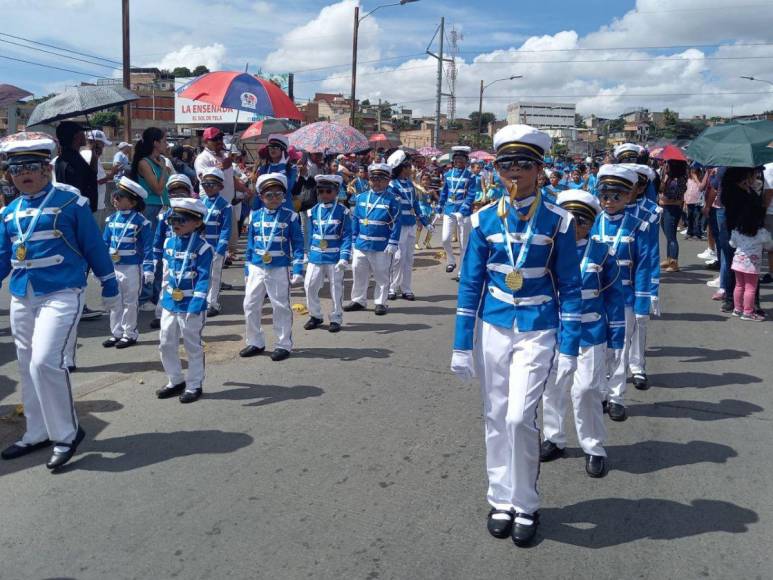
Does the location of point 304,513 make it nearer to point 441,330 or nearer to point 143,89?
point 441,330

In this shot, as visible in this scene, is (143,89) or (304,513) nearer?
(304,513)

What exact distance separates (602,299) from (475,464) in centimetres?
151

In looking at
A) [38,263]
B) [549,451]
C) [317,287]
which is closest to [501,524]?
[549,451]

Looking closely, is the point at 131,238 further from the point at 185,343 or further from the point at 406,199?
the point at 406,199

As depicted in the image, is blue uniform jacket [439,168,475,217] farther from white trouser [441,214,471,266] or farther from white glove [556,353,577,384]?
white glove [556,353,577,384]

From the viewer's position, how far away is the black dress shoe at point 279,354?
7.31 m

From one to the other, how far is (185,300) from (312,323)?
2847 mm

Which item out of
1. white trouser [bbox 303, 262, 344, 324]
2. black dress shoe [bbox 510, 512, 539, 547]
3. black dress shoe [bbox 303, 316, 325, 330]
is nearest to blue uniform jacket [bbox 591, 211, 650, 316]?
black dress shoe [bbox 510, 512, 539, 547]

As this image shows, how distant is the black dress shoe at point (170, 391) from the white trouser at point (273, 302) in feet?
4.43

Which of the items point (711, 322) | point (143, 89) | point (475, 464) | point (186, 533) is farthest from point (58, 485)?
point (143, 89)

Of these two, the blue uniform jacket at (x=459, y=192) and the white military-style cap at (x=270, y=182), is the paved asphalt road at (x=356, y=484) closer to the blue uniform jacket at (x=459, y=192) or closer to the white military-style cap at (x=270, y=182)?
the white military-style cap at (x=270, y=182)

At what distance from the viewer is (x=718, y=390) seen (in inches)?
259

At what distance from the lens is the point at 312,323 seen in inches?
346

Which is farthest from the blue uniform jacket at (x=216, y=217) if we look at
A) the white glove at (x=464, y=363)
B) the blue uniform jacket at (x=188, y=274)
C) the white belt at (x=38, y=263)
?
the white glove at (x=464, y=363)
